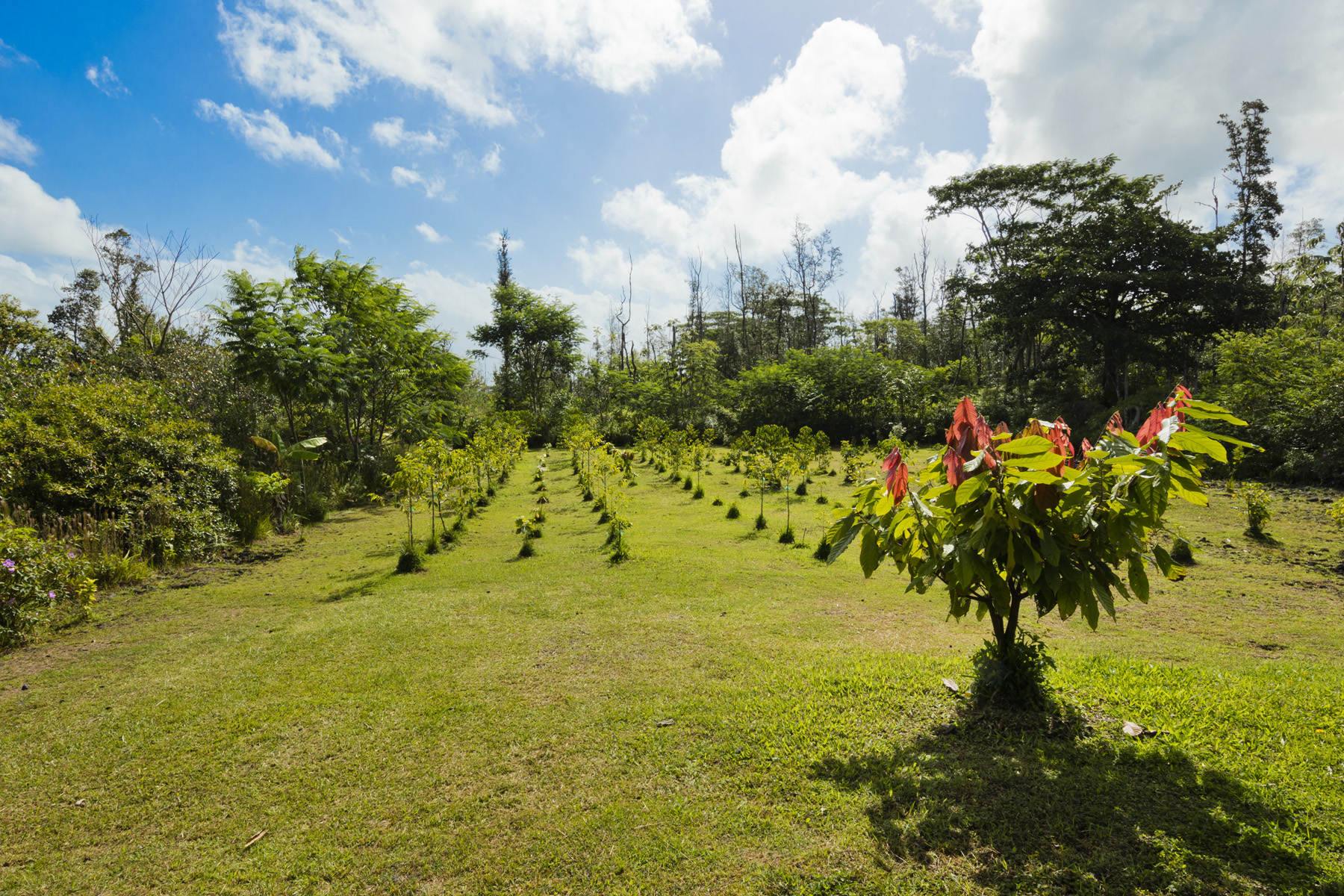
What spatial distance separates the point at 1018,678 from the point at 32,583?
7.44m

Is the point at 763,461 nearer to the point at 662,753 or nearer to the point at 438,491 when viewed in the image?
the point at 438,491

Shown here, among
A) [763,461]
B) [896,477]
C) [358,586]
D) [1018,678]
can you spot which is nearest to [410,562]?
[358,586]

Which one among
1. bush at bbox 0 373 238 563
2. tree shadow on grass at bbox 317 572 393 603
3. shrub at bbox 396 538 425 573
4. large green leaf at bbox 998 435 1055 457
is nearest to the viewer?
large green leaf at bbox 998 435 1055 457

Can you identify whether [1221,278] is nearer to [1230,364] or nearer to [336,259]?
[1230,364]

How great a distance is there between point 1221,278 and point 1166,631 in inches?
724

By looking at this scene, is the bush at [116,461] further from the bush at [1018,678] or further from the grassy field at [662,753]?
the bush at [1018,678]

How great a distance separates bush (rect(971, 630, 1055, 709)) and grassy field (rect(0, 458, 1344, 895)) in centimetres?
18

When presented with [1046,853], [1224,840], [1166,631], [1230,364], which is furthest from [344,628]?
[1230,364]

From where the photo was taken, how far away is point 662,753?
2.96m

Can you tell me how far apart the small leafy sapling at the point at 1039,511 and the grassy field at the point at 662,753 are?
0.81m

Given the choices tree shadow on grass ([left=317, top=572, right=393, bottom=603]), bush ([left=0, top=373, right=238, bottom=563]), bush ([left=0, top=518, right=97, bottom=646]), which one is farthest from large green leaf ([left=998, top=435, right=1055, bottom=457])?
bush ([left=0, top=373, right=238, bottom=563])

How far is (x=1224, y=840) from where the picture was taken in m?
2.02

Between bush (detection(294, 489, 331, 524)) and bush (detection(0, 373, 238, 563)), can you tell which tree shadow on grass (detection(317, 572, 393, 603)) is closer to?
bush (detection(0, 373, 238, 563))

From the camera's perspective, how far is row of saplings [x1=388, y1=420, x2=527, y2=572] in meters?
7.59
